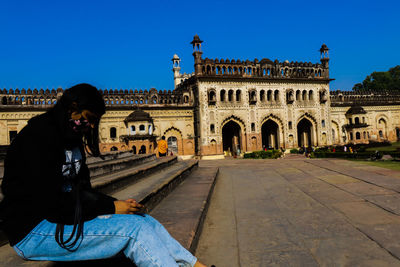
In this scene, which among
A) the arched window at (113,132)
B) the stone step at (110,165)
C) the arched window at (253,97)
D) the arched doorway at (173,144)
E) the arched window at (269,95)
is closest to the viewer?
the stone step at (110,165)

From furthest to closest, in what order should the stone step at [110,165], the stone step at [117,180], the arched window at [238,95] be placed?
the arched window at [238,95] < the stone step at [110,165] < the stone step at [117,180]

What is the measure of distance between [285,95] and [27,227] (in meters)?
29.0

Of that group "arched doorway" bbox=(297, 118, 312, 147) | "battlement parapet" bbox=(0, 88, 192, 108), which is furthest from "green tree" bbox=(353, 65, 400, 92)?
"battlement parapet" bbox=(0, 88, 192, 108)

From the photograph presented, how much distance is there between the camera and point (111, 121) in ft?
84.3

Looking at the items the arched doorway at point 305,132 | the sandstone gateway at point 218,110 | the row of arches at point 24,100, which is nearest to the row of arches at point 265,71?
the sandstone gateway at point 218,110

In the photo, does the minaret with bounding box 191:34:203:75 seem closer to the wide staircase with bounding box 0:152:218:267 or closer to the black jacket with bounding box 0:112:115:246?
the wide staircase with bounding box 0:152:218:267

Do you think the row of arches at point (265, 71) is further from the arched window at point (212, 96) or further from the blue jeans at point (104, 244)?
the blue jeans at point (104, 244)

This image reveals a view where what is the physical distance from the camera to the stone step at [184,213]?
312 centimetres

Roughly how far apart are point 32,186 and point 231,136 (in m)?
29.8

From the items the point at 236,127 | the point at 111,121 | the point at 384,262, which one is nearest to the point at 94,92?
the point at 384,262

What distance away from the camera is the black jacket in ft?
5.64

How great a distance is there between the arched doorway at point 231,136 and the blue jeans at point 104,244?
87.0 ft

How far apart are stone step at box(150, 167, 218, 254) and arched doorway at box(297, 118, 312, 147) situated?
2696 cm

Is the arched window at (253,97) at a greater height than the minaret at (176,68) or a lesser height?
lesser
